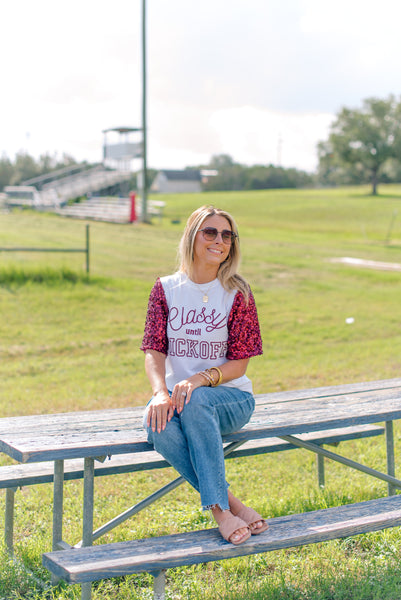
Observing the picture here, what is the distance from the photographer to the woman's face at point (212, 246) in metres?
3.17

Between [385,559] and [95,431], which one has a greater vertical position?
[95,431]

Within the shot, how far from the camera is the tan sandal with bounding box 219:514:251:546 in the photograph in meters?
2.57

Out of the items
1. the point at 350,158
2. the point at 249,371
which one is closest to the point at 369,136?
the point at 350,158

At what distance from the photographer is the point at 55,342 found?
8.30 m

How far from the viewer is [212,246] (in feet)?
10.4

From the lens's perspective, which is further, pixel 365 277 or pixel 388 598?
pixel 365 277

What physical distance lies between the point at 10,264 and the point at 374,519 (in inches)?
378

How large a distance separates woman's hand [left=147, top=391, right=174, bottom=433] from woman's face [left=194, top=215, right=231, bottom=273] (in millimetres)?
712

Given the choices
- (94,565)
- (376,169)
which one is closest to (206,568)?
(94,565)

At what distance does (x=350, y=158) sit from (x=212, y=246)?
74637 mm

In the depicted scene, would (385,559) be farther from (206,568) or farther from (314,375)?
(314,375)

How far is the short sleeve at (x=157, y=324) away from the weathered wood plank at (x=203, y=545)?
863mm

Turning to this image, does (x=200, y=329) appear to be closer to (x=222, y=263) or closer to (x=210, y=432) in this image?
(x=222, y=263)

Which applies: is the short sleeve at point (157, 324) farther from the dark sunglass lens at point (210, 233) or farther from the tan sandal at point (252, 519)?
the tan sandal at point (252, 519)
